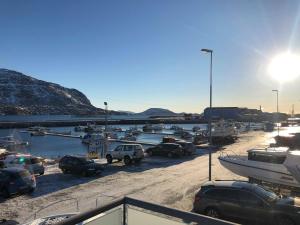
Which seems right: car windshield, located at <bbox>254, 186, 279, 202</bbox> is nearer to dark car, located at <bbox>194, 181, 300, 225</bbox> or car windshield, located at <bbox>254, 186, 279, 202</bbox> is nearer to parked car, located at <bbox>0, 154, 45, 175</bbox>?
dark car, located at <bbox>194, 181, 300, 225</bbox>

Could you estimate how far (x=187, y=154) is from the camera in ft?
149

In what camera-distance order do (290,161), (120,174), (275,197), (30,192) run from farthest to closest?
(120,174)
(30,192)
(290,161)
(275,197)

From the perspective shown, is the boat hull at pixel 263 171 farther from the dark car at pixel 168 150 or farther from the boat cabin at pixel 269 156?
the dark car at pixel 168 150

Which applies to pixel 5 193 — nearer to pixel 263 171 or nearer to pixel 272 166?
pixel 263 171

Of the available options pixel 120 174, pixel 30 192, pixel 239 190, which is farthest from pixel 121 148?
pixel 239 190

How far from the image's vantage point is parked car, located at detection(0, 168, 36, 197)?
931 inches

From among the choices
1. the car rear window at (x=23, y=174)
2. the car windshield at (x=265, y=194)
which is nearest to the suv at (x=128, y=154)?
the car rear window at (x=23, y=174)

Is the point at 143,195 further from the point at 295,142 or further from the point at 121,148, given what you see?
the point at 295,142

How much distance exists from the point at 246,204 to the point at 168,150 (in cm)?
2796

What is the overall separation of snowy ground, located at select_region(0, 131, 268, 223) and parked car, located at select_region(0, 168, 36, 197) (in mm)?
498

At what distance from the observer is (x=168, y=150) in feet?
146

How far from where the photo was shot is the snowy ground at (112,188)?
21.1 m

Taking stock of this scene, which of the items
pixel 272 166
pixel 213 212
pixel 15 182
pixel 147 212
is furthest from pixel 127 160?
pixel 147 212

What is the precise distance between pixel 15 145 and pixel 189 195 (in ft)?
166
